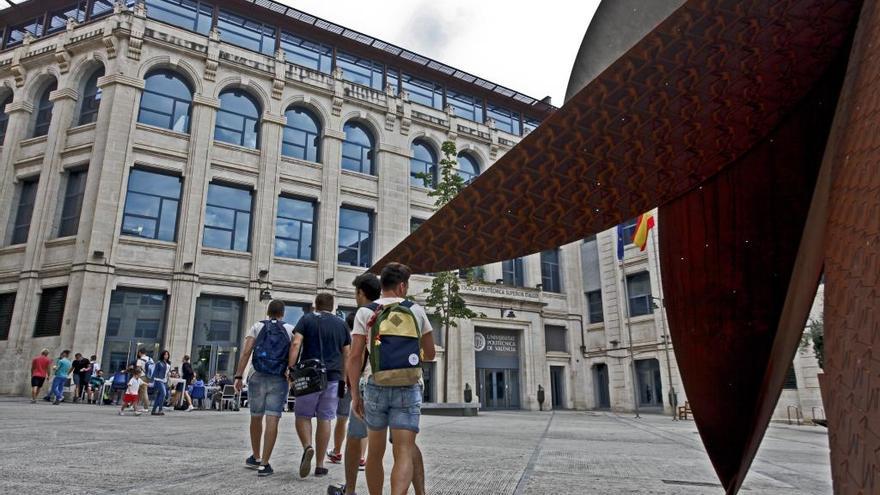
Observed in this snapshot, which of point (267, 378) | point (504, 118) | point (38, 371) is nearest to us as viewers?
point (267, 378)

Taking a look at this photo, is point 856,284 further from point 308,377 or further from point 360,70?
point 360,70

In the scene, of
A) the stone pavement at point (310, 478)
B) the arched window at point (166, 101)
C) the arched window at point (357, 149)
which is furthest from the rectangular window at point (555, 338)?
the stone pavement at point (310, 478)

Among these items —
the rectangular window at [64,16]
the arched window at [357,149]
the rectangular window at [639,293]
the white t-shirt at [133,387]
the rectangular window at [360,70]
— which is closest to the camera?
the white t-shirt at [133,387]

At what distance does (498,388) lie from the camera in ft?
89.7

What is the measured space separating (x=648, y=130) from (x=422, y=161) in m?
27.0

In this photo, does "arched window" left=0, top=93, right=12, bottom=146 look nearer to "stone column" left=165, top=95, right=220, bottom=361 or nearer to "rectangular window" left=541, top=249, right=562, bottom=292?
"stone column" left=165, top=95, right=220, bottom=361

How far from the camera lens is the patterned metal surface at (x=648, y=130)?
133 centimetres

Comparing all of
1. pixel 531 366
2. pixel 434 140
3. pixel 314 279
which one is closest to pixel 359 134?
pixel 434 140

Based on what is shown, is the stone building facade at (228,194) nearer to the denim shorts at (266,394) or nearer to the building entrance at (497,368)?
the building entrance at (497,368)

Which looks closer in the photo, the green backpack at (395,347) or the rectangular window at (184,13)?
the green backpack at (395,347)

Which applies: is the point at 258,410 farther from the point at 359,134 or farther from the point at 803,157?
the point at 359,134

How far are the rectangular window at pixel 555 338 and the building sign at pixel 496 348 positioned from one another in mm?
2704

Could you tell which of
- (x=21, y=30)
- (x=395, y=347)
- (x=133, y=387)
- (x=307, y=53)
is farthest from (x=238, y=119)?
(x=395, y=347)

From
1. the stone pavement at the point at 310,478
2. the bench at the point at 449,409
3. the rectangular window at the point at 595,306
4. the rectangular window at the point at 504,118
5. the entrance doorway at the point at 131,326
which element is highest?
the rectangular window at the point at 504,118
